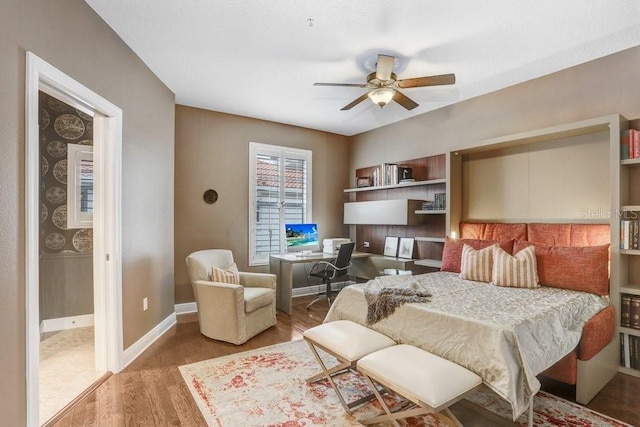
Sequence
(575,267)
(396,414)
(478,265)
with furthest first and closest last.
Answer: (478,265)
(575,267)
(396,414)

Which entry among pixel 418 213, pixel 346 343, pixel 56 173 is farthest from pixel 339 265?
pixel 56 173

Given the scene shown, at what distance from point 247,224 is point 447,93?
10.6ft

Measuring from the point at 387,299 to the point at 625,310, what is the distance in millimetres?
2070

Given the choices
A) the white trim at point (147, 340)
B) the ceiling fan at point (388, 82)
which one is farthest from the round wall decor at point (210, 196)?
the ceiling fan at point (388, 82)

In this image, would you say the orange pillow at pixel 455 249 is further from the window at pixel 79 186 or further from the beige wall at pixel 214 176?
the window at pixel 79 186

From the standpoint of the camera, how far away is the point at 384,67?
9.39 feet

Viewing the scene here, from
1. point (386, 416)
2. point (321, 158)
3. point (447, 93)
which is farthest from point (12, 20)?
point (321, 158)

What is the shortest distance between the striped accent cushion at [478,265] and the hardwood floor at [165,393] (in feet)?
3.22

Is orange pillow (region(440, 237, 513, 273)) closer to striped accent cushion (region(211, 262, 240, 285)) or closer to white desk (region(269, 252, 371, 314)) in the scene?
white desk (region(269, 252, 371, 314))

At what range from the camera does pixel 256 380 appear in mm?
2541

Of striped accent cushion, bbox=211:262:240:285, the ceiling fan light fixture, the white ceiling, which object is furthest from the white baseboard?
the ceiling fan light fixture

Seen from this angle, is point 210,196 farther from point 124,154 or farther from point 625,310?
point 625,310

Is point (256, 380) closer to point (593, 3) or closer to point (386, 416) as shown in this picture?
point (386, 416)

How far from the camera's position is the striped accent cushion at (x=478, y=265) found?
317cm
